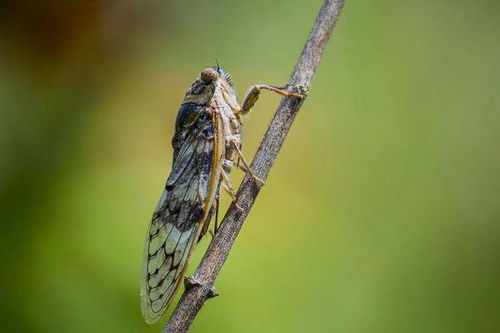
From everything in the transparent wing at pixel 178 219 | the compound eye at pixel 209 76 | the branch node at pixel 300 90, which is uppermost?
the compound eye at pixel 209 76

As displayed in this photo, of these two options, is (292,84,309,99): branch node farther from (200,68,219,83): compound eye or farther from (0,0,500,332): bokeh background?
(0,0,500,332): bokeh background

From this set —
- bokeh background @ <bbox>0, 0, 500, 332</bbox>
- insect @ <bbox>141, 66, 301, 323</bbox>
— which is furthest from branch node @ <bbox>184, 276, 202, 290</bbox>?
bokeh background @ <bbox>0, 0, 500, 332</bbox>

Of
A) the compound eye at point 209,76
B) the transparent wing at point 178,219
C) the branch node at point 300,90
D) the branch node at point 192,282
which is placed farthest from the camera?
the compound eye at point 209,76

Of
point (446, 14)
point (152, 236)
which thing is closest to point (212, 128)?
point (152, 236)

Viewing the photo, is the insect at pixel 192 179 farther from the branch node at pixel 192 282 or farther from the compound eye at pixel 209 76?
the branch node at pixel 192 282

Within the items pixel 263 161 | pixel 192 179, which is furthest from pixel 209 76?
pixel 263 161

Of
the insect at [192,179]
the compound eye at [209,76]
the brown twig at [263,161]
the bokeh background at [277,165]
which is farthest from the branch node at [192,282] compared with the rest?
the compound eye at [209,76]

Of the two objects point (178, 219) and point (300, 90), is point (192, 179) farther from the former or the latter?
point (300, 90)
